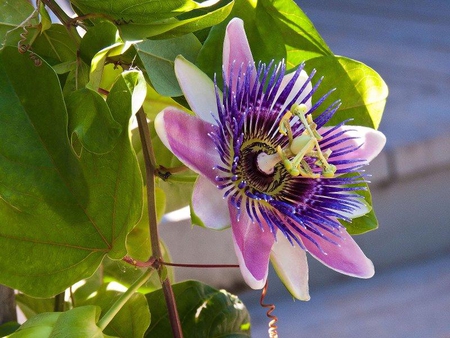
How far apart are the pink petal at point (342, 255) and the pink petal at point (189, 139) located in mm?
75

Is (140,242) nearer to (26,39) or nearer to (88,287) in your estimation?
(88,287)

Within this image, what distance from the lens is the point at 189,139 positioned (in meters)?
0.42

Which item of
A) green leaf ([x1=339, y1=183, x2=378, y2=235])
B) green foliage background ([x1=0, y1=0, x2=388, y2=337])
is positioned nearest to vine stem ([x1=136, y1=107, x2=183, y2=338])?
green foliage background ([x1=0, y1=0, x2=388, y2=337])

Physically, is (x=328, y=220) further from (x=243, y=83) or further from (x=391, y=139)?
(x=391, y=139)

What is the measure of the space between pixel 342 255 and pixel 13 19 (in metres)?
0.24

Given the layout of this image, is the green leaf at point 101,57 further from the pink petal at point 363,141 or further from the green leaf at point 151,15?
the pink petal at point 363,141

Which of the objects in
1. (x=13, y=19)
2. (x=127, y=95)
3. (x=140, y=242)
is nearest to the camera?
(x=127, y=95)

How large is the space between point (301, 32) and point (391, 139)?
1.30 meters

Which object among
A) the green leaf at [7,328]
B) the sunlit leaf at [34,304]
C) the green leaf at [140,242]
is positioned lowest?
the sunlit leaf at [34,304]

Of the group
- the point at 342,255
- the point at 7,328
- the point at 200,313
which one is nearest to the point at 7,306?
the point at 7,328

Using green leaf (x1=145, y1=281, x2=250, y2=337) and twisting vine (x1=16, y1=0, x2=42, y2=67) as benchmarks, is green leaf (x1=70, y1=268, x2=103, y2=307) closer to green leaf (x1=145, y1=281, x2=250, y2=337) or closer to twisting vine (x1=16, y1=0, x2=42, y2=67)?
green leaf (x1=145, y1=281, x2=250, y2=337)

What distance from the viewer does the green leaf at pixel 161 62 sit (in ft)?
1.44

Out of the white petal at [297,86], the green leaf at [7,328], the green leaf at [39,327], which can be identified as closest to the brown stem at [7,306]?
the green leaf at [7,328]

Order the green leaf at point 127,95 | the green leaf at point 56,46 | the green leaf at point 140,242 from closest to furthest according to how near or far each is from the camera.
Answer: the green leaf at point 127,95
the green leaf at point 56,46
the green leaf at point 140,242
